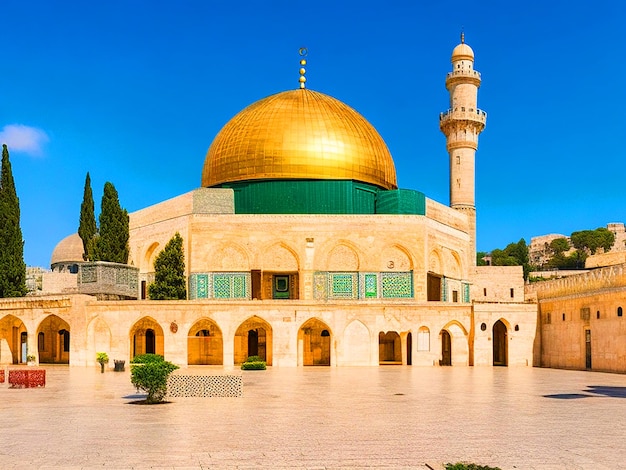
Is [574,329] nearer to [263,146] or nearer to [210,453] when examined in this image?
[263,146]

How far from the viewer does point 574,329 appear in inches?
1003

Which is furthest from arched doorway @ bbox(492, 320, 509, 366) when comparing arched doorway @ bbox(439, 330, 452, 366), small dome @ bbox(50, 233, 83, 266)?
small dome @ bbox(50, 233, 83, 266)

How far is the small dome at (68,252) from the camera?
53250 mm

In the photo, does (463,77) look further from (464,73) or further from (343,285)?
(343,285)

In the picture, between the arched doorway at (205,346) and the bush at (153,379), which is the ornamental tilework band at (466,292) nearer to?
the arched doorway at (205,346)

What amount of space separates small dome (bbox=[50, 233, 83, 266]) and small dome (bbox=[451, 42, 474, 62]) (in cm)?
2957

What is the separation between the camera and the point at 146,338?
1177 inches

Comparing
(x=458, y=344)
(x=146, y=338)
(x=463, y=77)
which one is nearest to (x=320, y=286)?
(x=458, y=344)

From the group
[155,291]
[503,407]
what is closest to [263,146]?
[155,291]

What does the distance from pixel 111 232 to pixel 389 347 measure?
1205 centimetres

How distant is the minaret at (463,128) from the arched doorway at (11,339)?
67.2 ft

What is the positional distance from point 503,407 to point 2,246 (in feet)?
76.1

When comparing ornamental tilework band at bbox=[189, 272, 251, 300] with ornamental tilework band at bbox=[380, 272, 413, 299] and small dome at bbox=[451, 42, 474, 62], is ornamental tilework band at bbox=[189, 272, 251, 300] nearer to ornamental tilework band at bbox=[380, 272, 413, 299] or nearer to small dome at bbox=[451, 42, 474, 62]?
ornamental tilework band at bbox=[380, 272, 413, 299]

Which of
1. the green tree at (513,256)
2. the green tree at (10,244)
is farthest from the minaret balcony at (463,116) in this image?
the green tree at (513,256)
